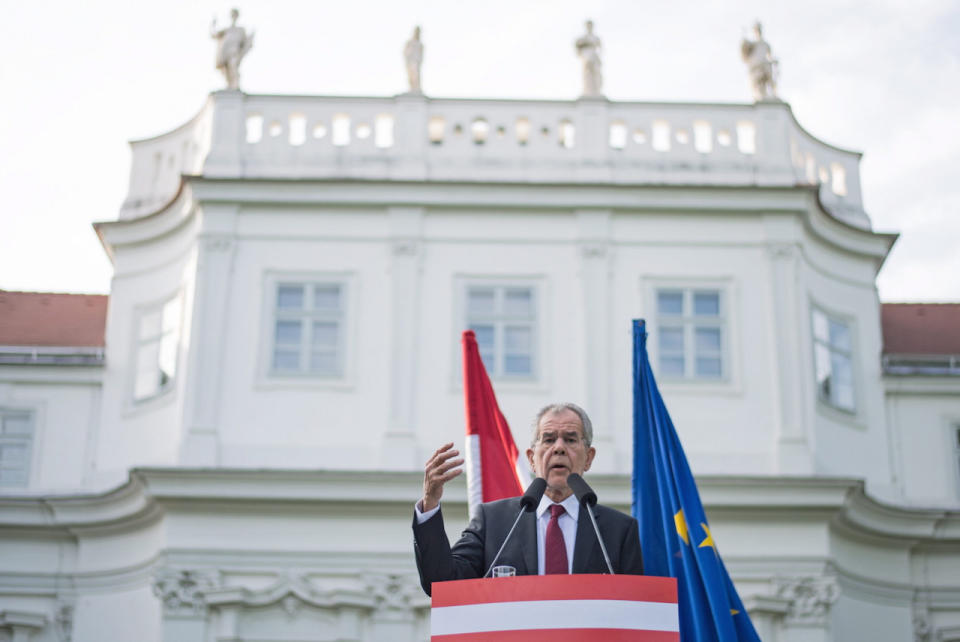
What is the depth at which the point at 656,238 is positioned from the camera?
1755 centimetres

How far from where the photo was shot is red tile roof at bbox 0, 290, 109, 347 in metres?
18.9

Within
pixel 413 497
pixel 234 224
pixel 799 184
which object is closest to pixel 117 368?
pixel 234 224

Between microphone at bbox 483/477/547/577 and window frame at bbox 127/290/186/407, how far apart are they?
42.3ft

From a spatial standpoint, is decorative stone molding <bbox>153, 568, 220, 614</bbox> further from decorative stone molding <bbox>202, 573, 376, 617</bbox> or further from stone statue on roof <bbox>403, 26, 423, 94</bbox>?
stone statue on roof <bbox>403, 26, 423, 94</bbox>

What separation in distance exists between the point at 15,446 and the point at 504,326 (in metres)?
6.37

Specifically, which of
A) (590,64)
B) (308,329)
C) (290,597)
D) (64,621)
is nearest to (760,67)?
(590,64)

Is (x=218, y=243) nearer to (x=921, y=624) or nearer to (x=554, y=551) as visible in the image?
(x=921, y=624)

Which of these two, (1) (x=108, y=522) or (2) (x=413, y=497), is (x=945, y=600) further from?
(1) (x=108, y=522)

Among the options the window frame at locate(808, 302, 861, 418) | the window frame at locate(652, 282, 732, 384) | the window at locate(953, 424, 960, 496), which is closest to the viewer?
the window frame at locate(652, 282, 732, 384)

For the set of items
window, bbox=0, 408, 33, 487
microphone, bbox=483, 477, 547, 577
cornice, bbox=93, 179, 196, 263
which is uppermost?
cornice, bbox=93, 179, 196, 263

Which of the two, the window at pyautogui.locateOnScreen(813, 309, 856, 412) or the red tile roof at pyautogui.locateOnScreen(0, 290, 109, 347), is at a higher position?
the red tile roof at pyautogui.locateOnScreen(0, 290, 109, 347)

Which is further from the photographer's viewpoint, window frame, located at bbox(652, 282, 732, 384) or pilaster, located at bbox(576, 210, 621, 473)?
window frame, located at bbox(652, 282, 732, 384)

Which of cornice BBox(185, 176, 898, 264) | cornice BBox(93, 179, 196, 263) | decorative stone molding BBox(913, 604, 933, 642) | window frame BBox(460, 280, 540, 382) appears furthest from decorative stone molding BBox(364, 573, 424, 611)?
decorative stone molding BBox(913, 604, 933, 642)

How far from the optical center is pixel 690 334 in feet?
56.2
